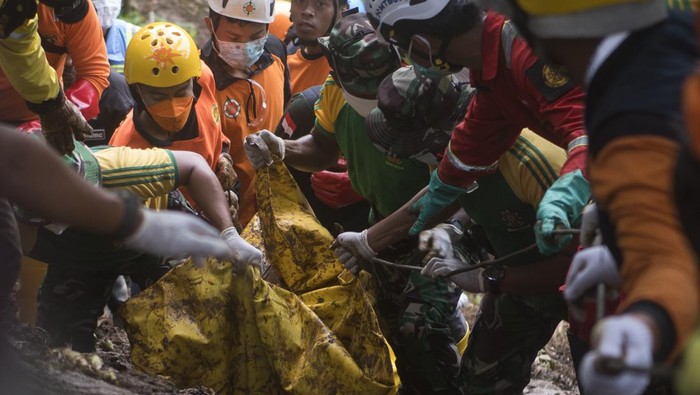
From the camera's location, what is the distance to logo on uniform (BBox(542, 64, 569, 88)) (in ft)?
13.1

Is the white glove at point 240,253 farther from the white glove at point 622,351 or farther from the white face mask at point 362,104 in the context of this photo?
the white glove at point 622,351

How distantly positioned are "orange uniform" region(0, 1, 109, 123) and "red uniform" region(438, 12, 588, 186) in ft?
8.25

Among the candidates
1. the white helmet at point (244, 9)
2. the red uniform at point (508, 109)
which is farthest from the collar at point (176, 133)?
the red uniform at point (508, 109)

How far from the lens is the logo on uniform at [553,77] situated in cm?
400

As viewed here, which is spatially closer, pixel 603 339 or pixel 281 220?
pixel 603 339

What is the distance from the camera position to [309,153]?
585 cm

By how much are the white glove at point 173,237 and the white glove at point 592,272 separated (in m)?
1.19

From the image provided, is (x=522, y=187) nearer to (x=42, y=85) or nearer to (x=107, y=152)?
(x=107, y=152)

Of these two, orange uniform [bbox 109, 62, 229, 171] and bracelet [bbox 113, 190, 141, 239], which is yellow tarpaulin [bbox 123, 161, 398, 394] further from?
bracelet [bbox 113, 190, 141, 239]

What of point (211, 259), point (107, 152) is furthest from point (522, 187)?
point (107, 152)

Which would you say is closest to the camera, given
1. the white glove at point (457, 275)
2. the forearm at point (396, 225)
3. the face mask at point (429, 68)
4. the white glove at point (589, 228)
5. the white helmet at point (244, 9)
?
the white glove at point (589, 228)

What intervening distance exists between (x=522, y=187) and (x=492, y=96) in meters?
0.47

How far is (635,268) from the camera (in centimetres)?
238

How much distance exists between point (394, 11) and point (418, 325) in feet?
5.22
